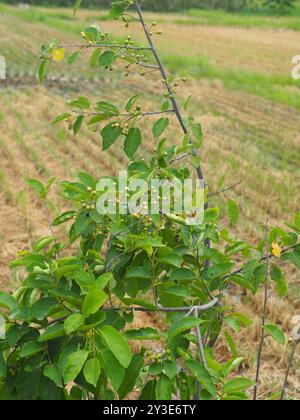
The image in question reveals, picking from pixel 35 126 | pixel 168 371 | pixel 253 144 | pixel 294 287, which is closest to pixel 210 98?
pixel 253 144

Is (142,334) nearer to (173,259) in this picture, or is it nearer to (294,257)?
(173,259)

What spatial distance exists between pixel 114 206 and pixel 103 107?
1.74ft

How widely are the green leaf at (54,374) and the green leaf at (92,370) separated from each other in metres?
0.13

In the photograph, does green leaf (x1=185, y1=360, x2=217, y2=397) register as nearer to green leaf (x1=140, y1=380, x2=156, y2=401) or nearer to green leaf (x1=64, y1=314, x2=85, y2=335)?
green leaf (x1=140, y1=380, x2=156, y2=401)

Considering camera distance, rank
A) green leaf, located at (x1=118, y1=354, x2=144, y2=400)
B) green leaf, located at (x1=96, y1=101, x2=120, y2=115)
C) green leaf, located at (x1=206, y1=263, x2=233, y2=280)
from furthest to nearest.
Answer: green leaf, located at (x1=96, y1=101, x2=120, y2=115), green leaf, located at (x1=206, y1=263, x2=233, y2=280), green leaf, located at (x1=118, y1=354, x2=144, y2=400)

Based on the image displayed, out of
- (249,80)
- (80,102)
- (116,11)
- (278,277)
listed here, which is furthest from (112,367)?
(249,80)

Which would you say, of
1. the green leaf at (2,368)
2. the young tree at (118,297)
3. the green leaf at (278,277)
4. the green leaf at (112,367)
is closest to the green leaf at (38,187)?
the young tree at (118,297)

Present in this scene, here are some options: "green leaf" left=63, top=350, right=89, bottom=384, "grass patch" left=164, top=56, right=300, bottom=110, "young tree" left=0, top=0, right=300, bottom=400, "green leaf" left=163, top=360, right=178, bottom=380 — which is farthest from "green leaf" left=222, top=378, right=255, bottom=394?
"grass patch" left=164, top=56, right=300, bottom=110

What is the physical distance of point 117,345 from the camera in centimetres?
144

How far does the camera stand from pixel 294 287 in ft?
15.2

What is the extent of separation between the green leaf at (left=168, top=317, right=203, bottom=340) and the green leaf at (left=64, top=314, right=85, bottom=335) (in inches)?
9.5

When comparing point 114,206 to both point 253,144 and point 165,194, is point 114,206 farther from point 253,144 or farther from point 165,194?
point 253,144

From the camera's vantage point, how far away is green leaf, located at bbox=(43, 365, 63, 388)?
4.97ft

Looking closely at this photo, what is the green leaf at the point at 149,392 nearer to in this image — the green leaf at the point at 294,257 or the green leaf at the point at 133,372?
the green leaf at the point at 133,372
